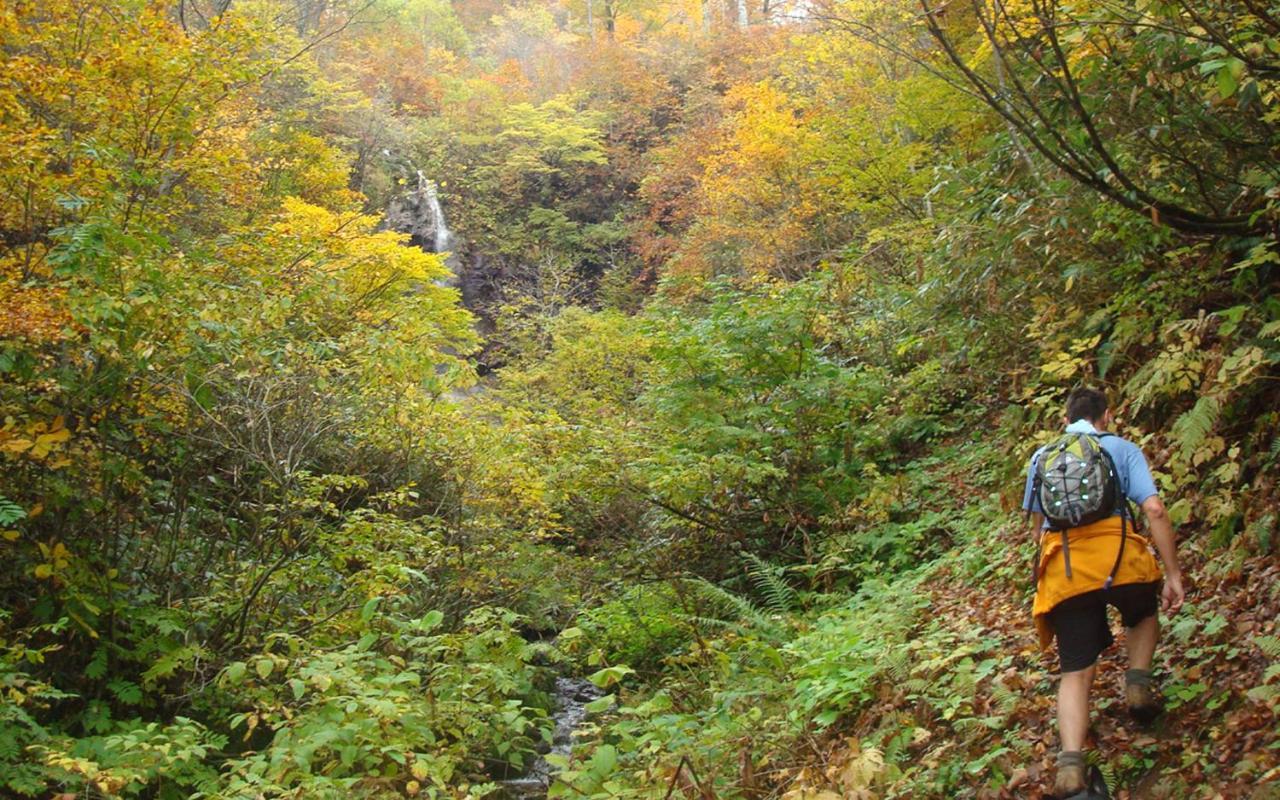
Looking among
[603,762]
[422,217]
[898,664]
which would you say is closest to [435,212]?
[422,217]

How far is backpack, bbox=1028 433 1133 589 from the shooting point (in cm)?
392

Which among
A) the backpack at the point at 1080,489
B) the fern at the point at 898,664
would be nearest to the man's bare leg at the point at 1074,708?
the backpack at the point at 1080,489

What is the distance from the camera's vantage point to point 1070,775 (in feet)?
12.1

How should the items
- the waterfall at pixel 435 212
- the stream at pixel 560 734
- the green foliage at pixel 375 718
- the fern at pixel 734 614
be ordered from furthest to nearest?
the waterfall at pixel 435 212 < the fern at pixel 734 614 < the stream at pixel 560 734 < the green foliage at pixel 375 718

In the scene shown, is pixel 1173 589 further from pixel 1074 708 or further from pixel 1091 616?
pixel 1074 708

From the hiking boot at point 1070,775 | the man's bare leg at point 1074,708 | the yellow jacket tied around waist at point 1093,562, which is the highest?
the yellow jacket tied around waist at point 1093,562

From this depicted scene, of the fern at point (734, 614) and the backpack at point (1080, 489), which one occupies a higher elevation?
the backpack at point (1080, 489)

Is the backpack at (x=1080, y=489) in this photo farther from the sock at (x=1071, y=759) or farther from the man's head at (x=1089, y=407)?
the sock at (x=1071, y=759)

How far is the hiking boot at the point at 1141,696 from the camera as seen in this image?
406 cm

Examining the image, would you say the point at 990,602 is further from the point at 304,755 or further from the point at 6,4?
the point at 6,4

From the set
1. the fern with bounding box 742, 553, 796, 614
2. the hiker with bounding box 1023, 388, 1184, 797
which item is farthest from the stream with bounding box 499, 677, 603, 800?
the hiker with bounding box 1023, 388, 1184, 797

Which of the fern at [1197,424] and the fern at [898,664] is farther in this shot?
the fern at [898,664]

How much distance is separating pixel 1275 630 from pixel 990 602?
2.08 m

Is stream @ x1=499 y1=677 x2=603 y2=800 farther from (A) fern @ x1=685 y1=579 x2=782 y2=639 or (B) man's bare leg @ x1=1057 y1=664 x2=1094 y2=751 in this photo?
(B) man's bare leg @ x1=1057 y1=664 x2=1094 y2=751
